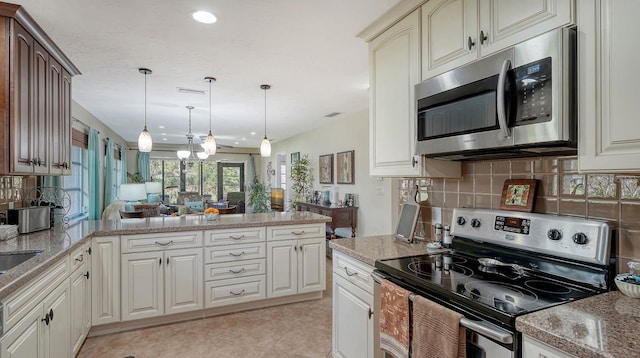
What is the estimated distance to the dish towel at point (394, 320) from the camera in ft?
4.65

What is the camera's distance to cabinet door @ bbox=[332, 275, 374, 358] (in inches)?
70.7

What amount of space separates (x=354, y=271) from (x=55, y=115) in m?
2.68

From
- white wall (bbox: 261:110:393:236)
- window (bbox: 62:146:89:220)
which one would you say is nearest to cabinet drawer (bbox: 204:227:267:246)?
white wall (bbox: 261:110:393:236)

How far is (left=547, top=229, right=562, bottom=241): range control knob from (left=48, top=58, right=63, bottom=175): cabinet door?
10.9 ft

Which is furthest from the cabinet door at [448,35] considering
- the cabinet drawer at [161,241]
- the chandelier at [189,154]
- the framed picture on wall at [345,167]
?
the chandelier at [189,154]

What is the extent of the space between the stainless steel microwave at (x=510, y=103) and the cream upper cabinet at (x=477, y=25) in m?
0.06

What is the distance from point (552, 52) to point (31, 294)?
2.53m

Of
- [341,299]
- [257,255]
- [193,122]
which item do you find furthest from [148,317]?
[193,122]

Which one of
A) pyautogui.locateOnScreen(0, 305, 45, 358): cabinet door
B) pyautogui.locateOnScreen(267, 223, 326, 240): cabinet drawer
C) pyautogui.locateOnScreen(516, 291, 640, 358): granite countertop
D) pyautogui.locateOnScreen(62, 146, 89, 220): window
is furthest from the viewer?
pyautogui.locateOnScreen(62, 146, 89, 220): window

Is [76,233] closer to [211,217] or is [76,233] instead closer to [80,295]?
[80,295]

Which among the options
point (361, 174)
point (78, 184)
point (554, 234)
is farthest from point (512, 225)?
point (78, 184)

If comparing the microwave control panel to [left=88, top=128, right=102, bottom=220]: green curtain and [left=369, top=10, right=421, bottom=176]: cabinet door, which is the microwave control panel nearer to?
[left=369, top=10, right=421, bottom=176]: cabinet door

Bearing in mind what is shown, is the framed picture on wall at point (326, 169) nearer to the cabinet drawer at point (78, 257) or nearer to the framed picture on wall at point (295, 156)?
the framed picture on wall at point (295, 156)

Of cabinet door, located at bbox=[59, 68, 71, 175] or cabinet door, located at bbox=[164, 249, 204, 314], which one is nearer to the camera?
cabinet door, located at bbox=[59, 68, 71, 175]
